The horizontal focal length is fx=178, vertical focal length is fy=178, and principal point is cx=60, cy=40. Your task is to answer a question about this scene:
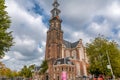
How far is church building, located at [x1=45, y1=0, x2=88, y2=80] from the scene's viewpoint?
3664 inches

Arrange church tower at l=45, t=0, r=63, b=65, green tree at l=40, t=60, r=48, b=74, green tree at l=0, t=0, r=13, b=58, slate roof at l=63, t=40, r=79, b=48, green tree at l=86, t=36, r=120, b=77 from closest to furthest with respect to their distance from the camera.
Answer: green tree at l=0, t=0, r=13, b=58, green tree at l=86, t=36, r=120, b=77, green tree at l=40, t=60, r=48, b=74, church tower at l=45, t=0, r=63, b=65, slate roof at l=63, t=40, r=79, b=48

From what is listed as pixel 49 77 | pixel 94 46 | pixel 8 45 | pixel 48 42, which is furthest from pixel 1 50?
pixel 48 42

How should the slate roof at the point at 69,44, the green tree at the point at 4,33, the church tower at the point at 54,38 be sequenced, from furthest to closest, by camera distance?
1. the slate roof at the point at 69,44
2. the church tower at the point at 54,38
3. the green tree at the point at 4,33

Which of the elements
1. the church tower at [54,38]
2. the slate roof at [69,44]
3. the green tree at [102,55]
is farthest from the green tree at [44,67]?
the green tree at [102,55]

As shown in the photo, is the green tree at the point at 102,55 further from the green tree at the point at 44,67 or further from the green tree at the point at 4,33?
the green tree at the point at 44,67

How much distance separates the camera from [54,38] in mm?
106375

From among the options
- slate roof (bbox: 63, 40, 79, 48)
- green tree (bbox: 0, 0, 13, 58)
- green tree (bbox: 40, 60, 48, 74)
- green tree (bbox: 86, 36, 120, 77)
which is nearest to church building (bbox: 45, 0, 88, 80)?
slate roof (bbox: 63, 40, 79, 48)

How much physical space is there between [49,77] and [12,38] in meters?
72.4

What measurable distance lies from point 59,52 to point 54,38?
8.89 m

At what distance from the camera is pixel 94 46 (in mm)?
53656

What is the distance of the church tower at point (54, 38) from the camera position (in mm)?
103750

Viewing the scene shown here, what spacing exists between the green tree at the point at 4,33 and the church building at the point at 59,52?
66.9 metres

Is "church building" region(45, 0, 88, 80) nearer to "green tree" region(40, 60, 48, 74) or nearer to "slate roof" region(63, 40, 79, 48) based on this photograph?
"slate roof" region(63, 40, 79, 48)

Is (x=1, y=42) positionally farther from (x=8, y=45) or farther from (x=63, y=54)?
(x=63, y=54)
